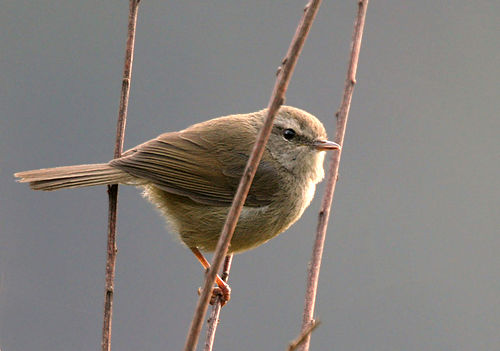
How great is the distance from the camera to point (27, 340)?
11.3 metres

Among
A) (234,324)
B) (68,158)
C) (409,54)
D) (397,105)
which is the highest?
(409,54)

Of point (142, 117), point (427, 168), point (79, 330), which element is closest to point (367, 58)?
point (427, 168)

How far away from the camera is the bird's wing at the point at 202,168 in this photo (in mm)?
4133

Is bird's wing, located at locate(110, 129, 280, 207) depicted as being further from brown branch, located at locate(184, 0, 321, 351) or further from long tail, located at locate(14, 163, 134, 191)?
brown branch, located at locate(184, 0, 321, 351)

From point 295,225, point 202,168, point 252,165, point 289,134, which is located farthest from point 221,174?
point 295,225

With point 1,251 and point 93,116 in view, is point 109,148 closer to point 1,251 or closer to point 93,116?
point 93,116

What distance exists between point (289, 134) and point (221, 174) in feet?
1.68

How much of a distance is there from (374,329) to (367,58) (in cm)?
944

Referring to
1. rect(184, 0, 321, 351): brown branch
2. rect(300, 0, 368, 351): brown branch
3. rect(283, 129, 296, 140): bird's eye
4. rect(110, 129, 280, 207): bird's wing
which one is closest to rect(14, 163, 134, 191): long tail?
rect(110, 129, 280, 207): bird's wing

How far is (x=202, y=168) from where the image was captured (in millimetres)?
4234

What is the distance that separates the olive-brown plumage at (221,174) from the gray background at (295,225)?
6.14m

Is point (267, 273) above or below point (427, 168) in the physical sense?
below

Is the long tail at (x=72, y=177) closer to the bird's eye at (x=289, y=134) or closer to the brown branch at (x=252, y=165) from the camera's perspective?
the bird's eye at (x=289, y=134)

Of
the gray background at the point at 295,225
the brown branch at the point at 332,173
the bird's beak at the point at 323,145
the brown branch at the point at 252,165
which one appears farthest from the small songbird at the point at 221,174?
the gray background at the point at 295,225
